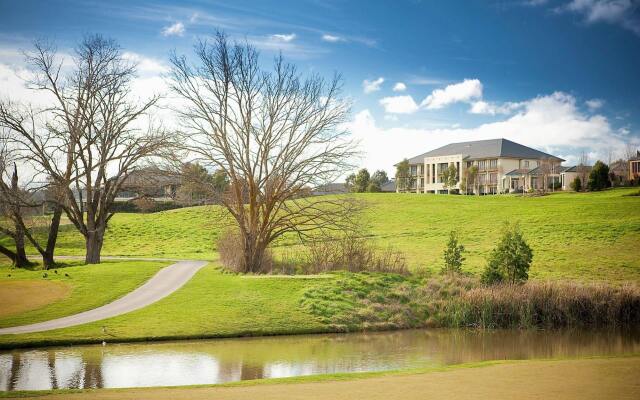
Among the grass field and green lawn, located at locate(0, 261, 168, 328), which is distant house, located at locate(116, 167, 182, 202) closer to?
the grass field

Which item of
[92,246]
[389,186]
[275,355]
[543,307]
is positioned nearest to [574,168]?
[389,186]

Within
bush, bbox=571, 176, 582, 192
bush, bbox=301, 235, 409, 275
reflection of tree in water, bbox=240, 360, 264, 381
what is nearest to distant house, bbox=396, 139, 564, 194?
bush, bbox=571, 176, 582, 192

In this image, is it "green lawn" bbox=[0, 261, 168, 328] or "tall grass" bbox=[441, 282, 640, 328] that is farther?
"tall grass" bbox=[441, 282, 640, 328]

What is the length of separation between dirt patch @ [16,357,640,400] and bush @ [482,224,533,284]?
1314 cm

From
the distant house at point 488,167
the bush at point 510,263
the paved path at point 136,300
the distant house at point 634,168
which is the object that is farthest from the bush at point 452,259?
the distant house at point 634,168

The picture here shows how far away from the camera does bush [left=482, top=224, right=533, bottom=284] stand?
29.2m

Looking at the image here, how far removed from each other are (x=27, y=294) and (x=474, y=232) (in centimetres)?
3626

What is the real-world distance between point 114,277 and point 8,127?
12.2 metres

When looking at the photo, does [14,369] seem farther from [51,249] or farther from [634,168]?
[634,168]

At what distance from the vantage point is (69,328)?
866 inches

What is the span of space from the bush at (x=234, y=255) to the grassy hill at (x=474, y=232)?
55.1 inches

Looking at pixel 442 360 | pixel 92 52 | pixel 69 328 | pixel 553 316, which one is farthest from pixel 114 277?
pixel 553 316

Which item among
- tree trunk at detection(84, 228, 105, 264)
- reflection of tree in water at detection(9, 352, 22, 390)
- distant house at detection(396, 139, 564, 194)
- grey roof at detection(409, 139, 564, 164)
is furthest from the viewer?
grey roof at detection(409, 139, 564, 164)

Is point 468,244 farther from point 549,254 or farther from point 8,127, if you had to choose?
point 8,127
